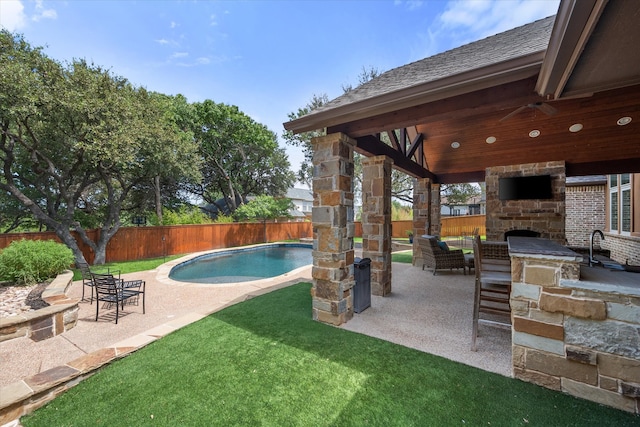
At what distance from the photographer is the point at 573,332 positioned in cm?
215

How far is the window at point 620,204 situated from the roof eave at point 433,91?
8.31m

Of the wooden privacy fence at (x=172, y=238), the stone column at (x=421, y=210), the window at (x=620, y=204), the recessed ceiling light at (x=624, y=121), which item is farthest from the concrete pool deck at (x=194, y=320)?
the window at (x=620, y=204)

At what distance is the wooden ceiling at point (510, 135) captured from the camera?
3480 millimetres

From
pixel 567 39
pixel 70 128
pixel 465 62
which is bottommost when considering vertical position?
pixel 567 39

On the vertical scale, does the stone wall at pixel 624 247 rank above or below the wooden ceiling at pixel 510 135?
below

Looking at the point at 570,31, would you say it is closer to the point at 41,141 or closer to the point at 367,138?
the point at 367,138

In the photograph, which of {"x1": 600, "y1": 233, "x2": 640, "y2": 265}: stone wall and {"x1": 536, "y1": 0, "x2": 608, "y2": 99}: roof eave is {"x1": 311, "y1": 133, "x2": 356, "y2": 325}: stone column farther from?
{"x1": 600, "y1": 233, "x2": 640, "y2": 265}: stone wall

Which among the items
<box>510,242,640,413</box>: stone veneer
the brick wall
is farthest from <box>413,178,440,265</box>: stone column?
the brick wall

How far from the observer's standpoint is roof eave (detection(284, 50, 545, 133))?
2447 millimetres

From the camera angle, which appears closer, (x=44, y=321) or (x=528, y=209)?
(x=44, y=321)

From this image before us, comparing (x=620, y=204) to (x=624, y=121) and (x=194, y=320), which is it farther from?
(x=194, y=320)

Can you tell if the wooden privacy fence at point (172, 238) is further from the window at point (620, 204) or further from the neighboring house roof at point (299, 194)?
the window at point (620, 204)

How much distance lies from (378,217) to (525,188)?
5149 millimetres

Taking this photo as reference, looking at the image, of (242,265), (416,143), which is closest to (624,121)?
(416,143)
